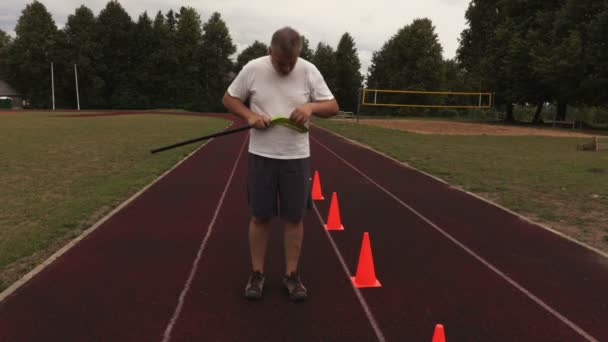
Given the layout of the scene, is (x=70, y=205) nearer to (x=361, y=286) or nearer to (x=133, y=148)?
(x=361, y=286)

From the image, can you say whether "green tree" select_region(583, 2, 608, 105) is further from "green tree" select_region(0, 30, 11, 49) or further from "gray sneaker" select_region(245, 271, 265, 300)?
"green tree" select_region(0, 30, 11, 49)

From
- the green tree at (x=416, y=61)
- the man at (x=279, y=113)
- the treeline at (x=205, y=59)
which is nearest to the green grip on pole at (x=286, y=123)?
the man at (x=279, y=113)

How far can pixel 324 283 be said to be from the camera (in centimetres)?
386

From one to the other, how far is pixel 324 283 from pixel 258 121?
1596 millimetres

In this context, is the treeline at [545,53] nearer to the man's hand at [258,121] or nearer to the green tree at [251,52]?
the man's hand at [258,121]

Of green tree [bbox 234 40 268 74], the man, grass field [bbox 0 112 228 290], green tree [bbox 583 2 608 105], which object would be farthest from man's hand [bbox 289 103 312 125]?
green tree [bbox 234 40 268 74]

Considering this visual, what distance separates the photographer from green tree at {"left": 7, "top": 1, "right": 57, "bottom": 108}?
192 ft

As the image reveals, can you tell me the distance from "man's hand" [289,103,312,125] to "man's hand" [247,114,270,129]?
17 cm

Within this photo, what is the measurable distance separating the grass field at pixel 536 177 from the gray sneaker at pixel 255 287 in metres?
3.94

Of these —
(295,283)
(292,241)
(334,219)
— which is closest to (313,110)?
(292,241)

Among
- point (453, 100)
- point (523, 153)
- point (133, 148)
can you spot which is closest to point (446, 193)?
point (523, 153)

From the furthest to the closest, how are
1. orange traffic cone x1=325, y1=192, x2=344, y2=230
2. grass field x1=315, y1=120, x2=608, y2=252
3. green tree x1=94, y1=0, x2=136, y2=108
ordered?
green tree x1=94, y1=0, x2=136, y2=108, grass field x1=315, y1=120, x2=608, y2=252, orange traffic cone x1=325, y1=192, x2=344, y2=230

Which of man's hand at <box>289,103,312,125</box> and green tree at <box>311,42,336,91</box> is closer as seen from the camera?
man's hand at <box>289,103,312,125</box>

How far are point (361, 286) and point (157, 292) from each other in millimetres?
1680
